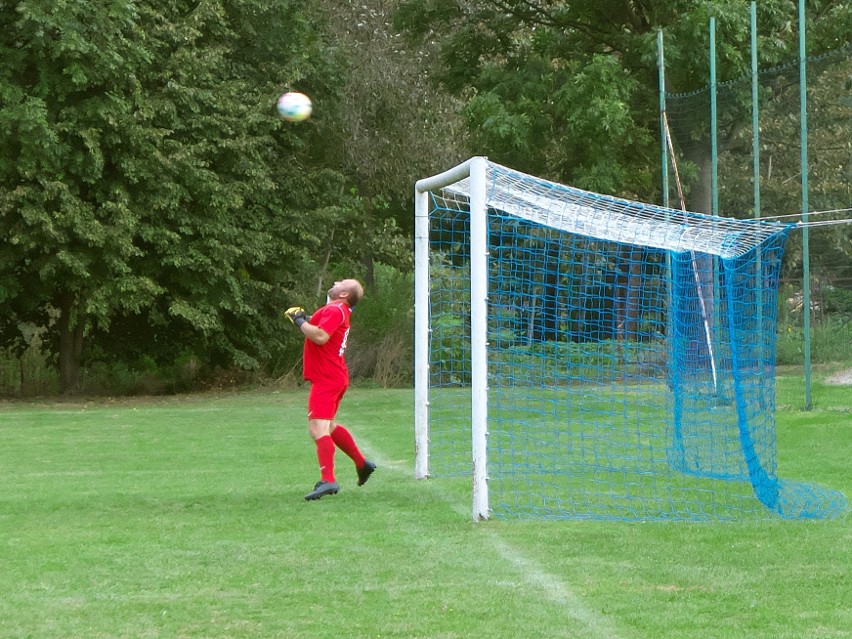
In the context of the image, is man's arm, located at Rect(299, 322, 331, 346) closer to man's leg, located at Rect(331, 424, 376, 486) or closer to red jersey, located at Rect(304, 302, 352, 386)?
red jersey, located at Rect(304, 302, 352, 386)

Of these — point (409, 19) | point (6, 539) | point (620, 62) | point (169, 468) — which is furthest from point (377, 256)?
point (6, 539)

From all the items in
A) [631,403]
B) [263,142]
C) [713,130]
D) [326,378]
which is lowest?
[631,403]

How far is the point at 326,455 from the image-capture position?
9.84 metres

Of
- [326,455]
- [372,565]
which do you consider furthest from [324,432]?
[372,565]

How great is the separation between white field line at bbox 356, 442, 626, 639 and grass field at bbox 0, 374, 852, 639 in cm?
2

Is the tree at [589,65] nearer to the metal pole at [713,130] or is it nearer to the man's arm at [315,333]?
the metal pole at [713,130]

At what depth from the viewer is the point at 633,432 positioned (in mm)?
15195

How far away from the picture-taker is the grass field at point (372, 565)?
5754 mm

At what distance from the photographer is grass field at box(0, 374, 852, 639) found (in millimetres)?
5754

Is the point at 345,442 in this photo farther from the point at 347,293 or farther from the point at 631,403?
the point at 631,403

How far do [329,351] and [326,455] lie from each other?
79 centimetres

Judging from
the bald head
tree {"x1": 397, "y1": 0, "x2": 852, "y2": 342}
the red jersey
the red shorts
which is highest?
tree {"x1": 397, "y1": 0, "x2": 852, "y2": 342}

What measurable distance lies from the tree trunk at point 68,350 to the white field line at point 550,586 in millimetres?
17876

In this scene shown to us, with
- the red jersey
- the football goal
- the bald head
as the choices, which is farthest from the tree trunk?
the red jersey
